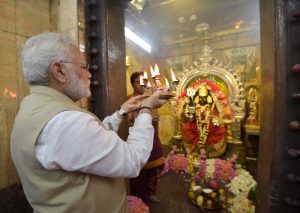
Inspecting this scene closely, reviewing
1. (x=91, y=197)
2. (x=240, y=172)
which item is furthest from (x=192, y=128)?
(x=91, y=197)

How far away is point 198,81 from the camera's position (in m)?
4.85

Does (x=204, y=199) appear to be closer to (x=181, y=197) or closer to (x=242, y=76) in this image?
(x=181, y=197)

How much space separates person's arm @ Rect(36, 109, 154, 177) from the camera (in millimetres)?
753

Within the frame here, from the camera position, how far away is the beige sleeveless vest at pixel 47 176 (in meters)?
0.80

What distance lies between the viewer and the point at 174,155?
4422mm

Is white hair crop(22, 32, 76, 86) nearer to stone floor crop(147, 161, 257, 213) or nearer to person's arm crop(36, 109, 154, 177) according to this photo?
person's arm crop(36, 109, 154, 177)

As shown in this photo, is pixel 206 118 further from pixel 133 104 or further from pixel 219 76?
pixel 133 104

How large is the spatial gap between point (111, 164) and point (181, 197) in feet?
8.25

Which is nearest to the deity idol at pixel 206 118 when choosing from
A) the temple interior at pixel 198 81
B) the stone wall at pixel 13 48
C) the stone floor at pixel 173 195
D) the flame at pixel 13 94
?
the temple interior at pixel 198 81

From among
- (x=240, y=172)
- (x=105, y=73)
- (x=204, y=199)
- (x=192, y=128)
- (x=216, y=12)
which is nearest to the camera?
(x=105, y=73)

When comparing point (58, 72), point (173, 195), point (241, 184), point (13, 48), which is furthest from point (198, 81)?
point (58, 72)

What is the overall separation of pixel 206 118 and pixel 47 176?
13.2 feet

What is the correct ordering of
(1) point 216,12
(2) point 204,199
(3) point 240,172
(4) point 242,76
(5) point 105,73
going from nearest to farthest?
(5) point 105,73, (2) point 204,199, (3) point 240,172, (1) point 216,12, (4) point 242,76

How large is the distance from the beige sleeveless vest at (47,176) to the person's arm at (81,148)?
0.15 feet
